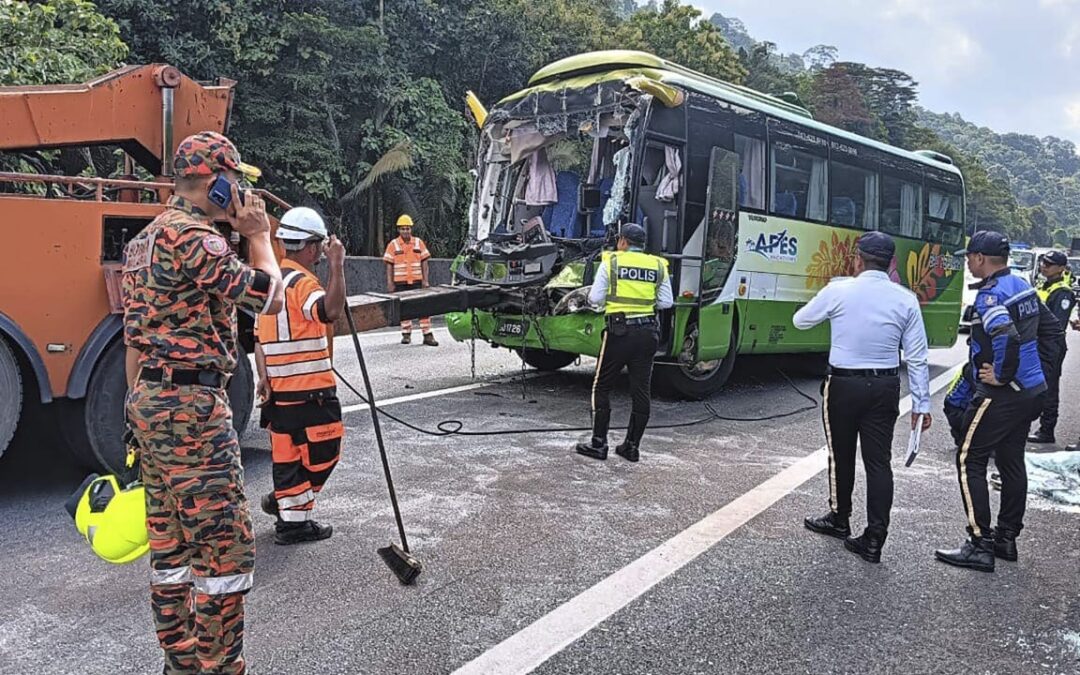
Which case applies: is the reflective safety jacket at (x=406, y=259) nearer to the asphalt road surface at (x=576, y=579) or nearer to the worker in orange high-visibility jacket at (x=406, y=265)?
the worker in orange high-visibility jacket at (x=406, y=265)

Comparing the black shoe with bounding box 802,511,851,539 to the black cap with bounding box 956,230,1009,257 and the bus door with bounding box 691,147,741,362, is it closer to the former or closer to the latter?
the black cap with bounding box 956,230,1009,257

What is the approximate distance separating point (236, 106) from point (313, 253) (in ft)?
45.9

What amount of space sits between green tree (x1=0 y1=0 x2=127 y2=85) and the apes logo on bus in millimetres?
7994

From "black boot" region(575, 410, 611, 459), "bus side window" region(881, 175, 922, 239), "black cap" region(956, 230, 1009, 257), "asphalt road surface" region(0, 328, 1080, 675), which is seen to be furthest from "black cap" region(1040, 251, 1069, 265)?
"black boot" region(575, 410, 611, 459)

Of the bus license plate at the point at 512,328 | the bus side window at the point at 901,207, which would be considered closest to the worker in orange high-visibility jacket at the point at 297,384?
the bus license plate at the point at 512,328

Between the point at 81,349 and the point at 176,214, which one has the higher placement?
the point at 176,214

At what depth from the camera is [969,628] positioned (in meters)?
3.72

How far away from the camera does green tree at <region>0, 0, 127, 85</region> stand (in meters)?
9.52

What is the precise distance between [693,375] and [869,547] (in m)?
4.42

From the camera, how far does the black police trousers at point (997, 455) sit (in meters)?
4.52

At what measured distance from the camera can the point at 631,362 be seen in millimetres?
6465

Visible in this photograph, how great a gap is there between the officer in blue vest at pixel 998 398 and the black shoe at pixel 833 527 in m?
0.49

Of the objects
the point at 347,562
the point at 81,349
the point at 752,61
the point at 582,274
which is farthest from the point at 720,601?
the point at 752,61

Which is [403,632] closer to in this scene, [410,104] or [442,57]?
[410,104]
